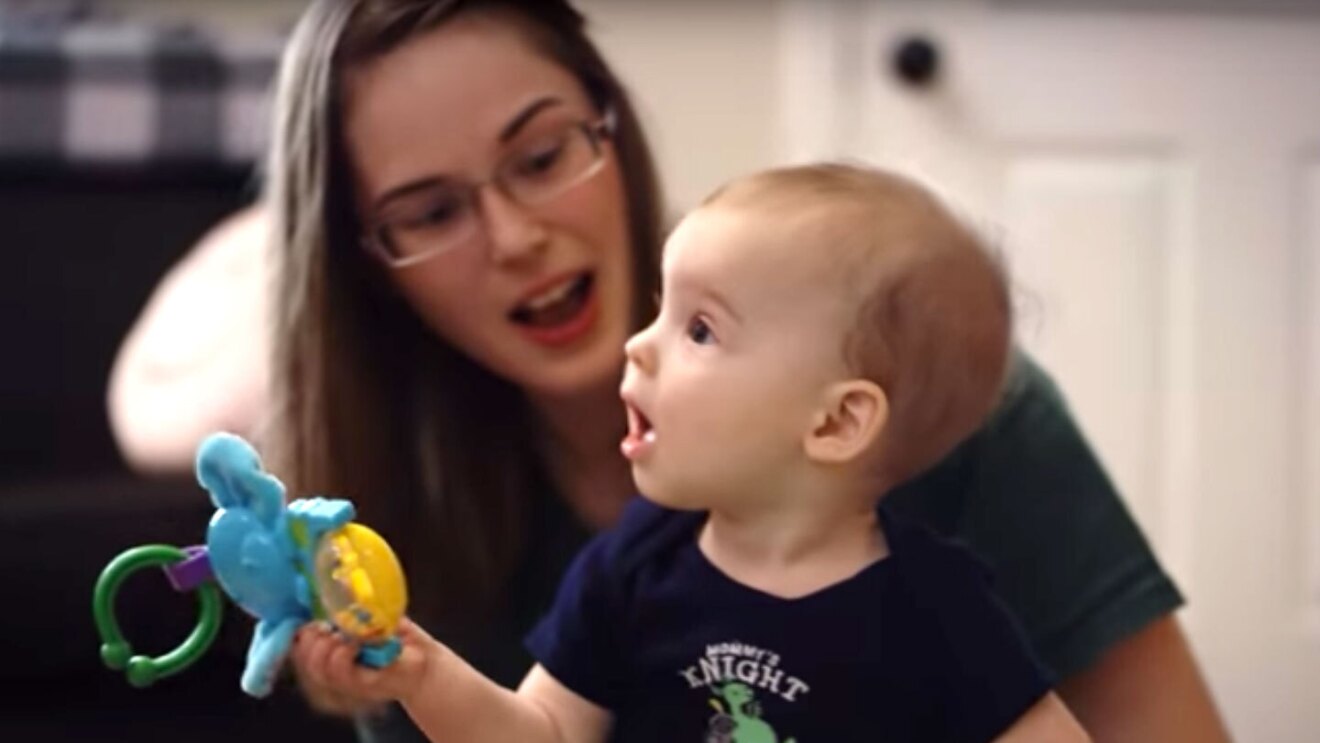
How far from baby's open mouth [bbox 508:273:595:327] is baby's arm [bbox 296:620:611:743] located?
281 mm

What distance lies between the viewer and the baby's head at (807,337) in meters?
0.80

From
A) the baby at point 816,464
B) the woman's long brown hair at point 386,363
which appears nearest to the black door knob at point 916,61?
the woman's long brown hair at point 386,363

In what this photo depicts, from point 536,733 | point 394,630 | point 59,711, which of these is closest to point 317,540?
Answer: point 394,630

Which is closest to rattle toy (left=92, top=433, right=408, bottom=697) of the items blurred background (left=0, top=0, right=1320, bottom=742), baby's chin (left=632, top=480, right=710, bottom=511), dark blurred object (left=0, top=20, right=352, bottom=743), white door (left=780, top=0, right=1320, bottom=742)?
baby's chin (left=632, top=480, right=710, bottom=511)

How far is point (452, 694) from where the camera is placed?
0.80 meters

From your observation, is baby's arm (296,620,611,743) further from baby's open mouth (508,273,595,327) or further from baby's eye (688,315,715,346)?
baby's open mouth (508,273,595,327)

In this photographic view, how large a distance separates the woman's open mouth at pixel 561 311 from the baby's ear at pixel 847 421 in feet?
1.11

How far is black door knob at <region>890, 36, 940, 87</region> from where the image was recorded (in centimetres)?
260

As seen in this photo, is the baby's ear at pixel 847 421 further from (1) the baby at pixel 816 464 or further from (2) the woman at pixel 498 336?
(2) the woman at pixel 498 336

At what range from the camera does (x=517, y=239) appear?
1104 millimetres

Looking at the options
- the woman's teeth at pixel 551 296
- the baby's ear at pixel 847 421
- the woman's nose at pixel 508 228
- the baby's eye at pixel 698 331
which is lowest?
the baby's ear at pixel 847 421

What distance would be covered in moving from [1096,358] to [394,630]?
1.96 m

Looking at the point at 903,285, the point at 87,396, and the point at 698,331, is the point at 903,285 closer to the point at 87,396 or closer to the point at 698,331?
the point at 698,331

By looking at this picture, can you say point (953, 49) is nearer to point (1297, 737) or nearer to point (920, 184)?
point (1297, 737)
